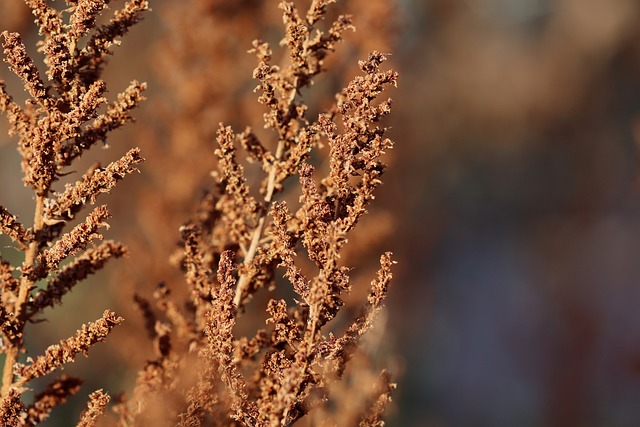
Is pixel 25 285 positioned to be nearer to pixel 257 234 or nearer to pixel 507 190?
pixel 257 234

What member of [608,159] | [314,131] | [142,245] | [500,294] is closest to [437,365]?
[500,294]

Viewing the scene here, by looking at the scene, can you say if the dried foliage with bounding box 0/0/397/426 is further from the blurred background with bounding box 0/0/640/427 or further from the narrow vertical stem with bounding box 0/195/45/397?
the blurred background with bounding box 0/0/640/427

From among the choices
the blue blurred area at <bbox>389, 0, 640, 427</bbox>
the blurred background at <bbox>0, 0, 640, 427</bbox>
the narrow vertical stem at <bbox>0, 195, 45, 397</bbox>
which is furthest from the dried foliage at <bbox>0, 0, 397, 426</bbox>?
the blue blurred area at <bbox>389, 0, 640, 427</bbox>

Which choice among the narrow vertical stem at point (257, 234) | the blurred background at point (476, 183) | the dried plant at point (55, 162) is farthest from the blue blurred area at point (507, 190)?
the dried plant at point (55, 162)

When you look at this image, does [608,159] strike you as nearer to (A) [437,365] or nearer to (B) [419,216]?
(B) [419,216]

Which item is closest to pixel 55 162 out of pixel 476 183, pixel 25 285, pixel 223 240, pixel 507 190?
pixel 25 285

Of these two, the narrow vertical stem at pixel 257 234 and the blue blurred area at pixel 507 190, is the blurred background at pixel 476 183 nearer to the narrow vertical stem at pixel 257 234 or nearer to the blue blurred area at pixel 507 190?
the blue blurred area at pixel 507 190
